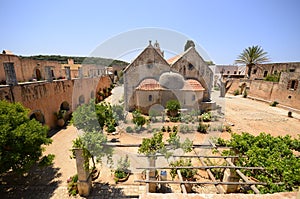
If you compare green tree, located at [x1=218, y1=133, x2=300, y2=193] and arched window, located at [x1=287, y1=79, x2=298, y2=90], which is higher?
arched window, located at [x1=287, y1=79, x2=298, y2=90]

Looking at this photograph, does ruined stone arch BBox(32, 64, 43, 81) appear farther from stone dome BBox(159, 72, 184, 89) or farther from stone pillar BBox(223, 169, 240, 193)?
stone pillar BBox(223, 169, 240, 193)

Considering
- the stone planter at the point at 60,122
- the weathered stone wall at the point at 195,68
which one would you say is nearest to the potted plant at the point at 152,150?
the stone planter at the point at 60,122

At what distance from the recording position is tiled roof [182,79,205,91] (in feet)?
58.4

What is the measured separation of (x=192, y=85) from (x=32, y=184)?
16.9 m

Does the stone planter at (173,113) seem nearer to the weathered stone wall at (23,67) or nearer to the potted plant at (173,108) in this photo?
the potted plant at (173,108)

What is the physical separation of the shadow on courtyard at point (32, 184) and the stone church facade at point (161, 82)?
11169 millimetres

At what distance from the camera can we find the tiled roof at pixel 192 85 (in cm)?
1780

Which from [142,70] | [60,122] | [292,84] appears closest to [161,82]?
[142,70]

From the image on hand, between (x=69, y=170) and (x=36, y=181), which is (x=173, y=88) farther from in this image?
(x=36, y=181)

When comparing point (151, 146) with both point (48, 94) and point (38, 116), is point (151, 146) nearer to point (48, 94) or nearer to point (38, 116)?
point (38, 116)

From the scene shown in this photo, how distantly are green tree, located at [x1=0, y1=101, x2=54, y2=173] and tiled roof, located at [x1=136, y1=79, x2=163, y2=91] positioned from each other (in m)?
11.6

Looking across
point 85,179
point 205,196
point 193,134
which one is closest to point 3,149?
point 85,179

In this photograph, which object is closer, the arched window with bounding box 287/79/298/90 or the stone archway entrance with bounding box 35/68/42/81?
the arched window with bounding box 287/79/298/90

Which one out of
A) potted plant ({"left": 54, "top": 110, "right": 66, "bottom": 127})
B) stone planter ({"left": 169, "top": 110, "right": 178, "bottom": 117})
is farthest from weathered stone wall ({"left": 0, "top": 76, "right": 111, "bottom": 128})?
stone planter ({"left": 169, "top": 110, "right": 178, "bottom": 117})
